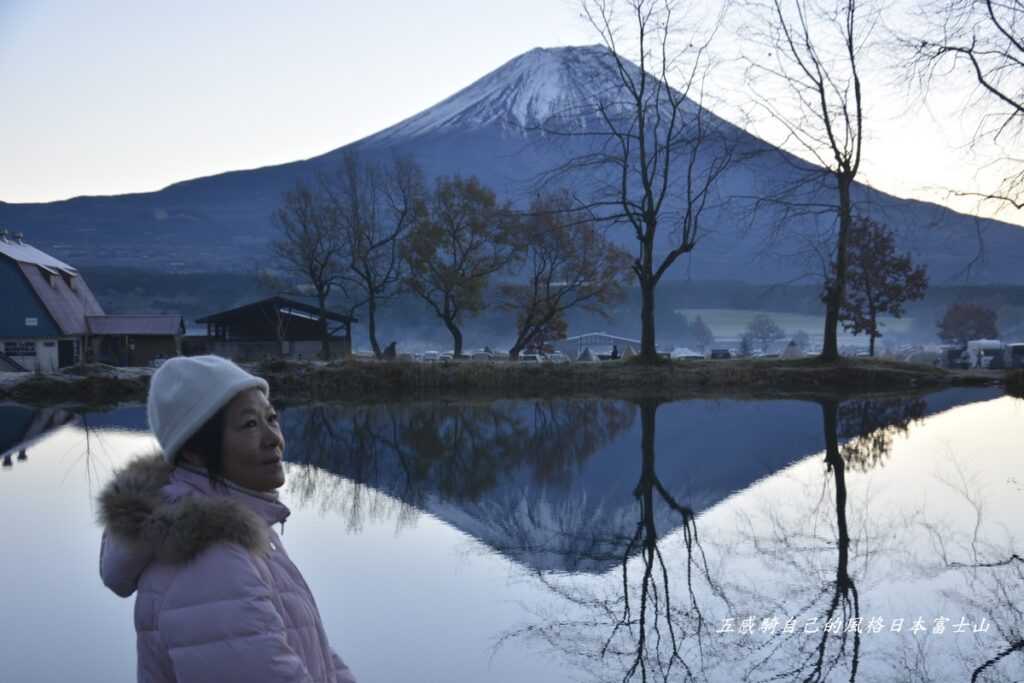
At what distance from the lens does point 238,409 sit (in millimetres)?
2594

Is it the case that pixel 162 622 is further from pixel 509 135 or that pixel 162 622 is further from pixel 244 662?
pixel 509 135

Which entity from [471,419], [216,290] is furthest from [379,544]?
[216,290]

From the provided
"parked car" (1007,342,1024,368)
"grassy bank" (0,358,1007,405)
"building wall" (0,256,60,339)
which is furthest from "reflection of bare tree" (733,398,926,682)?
"building wall" (0,256,60,339)

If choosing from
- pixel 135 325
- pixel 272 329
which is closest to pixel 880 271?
pixel 272 329

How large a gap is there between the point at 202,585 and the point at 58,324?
157 ft

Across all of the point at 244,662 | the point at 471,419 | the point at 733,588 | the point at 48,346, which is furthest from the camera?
the point at 48,346

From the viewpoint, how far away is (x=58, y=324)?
4612 centimetres

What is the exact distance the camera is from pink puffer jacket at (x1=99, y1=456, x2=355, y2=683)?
7.15 ft

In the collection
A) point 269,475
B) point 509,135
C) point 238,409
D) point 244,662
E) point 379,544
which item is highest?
point 509,135

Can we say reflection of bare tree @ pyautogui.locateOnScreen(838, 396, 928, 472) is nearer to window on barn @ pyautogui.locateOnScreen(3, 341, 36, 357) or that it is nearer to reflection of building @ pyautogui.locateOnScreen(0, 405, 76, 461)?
reflection of building @ pyautogui.locateOnScreen(0, 405, 76, 461)

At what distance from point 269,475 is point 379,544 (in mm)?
4573

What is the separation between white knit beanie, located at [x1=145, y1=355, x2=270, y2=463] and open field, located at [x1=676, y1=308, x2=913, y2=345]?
141435 millimetres

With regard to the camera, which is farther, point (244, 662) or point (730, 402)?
point (730, 402)

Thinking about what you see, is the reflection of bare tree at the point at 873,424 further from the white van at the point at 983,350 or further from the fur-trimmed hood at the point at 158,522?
the white van at the point at 983,350
